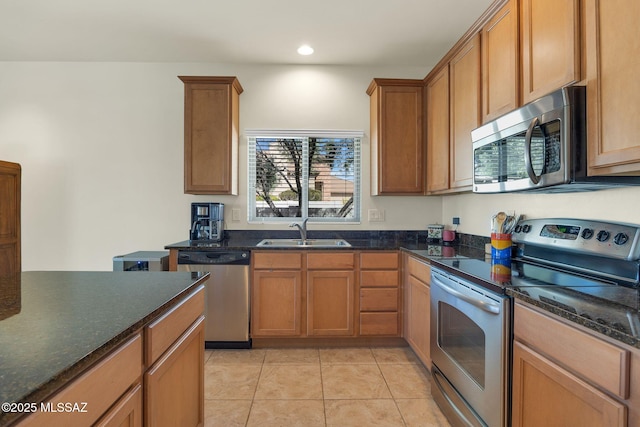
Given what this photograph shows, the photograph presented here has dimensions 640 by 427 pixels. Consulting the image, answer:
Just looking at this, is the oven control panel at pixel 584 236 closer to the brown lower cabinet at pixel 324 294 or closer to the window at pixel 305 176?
the brown lower cabinet at pixel 324 294

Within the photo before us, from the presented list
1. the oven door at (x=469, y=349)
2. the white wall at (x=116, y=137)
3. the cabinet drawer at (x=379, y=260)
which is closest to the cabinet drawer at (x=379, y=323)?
the cabinet drawer at (x=379, y=260)

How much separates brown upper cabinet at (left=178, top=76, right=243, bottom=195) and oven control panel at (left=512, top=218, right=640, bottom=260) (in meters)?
2.40

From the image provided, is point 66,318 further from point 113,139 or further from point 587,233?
point 113,139

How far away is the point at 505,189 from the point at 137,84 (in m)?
3.49

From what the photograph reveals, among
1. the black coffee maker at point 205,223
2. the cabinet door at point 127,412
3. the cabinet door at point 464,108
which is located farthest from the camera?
A: the black coffee maker at point 205,223

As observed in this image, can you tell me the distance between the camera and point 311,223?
3.42 m

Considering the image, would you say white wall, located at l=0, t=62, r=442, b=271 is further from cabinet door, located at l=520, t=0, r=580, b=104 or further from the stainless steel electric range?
the stainless steel electric range

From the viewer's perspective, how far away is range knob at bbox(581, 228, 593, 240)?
5.10 feet

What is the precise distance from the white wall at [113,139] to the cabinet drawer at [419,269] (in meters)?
1.62

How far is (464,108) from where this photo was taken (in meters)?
2.34

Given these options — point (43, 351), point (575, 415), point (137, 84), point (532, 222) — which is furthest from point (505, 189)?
point (137, 84)

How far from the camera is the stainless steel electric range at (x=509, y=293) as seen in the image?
46.6 inches

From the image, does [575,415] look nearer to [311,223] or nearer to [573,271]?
[573,271]

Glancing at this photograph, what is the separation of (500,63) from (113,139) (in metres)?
3.47
